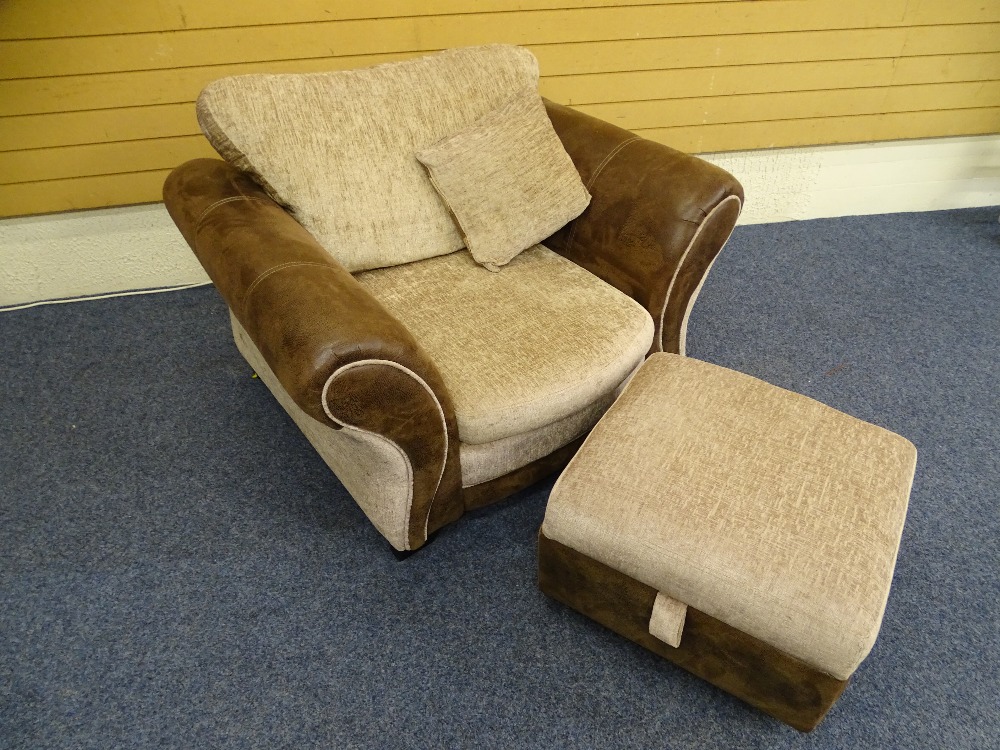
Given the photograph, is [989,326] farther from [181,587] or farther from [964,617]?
[181,587]

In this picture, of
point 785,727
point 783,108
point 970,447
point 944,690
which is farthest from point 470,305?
point 783,108

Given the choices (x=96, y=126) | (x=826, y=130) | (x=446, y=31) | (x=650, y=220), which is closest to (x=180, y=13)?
(x=96, y=126)

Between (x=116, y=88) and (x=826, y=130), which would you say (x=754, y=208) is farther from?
(x=116, y=88)

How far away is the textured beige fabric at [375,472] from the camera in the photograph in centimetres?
130

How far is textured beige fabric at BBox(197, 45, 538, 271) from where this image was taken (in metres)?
1.56

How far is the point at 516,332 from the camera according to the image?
5.02 ft

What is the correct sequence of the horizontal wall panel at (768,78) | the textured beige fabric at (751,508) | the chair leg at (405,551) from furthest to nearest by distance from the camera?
the horizontal wall panel at (768,78)
the chair leg at (405,551)
the textured beige fabric at (751,508)

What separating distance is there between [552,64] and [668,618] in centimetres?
183

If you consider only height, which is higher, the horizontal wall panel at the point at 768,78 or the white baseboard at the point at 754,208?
the horizontal wall panel at the point at 768,78

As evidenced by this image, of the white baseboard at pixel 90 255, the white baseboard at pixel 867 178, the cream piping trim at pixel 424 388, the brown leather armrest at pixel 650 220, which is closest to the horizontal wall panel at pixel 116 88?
the white baseboard at pixel 90 255

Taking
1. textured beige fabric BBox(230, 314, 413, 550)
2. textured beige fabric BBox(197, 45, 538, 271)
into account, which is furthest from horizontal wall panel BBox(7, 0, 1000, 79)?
textured beige fabric BBox(230, 314, 413, 550)

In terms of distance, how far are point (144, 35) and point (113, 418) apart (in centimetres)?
110

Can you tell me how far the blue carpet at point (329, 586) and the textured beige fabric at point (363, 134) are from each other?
619 mm

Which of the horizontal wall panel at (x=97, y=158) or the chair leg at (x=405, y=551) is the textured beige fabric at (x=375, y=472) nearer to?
the chair leg at (x=405, y=551)
